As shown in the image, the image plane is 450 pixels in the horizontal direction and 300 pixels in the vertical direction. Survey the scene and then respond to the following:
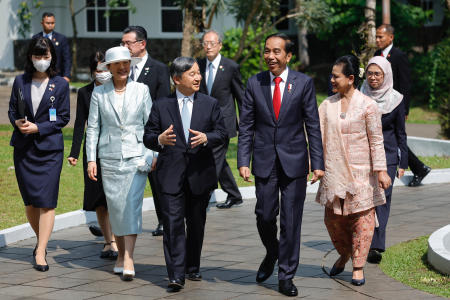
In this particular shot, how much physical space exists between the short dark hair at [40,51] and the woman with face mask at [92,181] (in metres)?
0.31

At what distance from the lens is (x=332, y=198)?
22.7 ft

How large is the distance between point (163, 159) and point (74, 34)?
2148cm

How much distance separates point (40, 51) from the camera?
7.69 meters

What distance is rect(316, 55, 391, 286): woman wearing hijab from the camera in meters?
6.90

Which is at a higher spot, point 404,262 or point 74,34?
point 74,34

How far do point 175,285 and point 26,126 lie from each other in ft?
6.66

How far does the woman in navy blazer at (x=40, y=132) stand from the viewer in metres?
7.66

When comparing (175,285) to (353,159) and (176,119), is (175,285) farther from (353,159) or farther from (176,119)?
(353,159)

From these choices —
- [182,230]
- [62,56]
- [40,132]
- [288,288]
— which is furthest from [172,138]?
[62,56]

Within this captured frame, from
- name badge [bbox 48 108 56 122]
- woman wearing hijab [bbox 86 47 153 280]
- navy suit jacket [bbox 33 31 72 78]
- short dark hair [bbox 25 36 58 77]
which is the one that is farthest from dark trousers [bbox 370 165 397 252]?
navy suit jacket [bbox 33 31 72 78]

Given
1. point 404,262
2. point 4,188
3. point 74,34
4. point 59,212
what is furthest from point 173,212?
point 74,34

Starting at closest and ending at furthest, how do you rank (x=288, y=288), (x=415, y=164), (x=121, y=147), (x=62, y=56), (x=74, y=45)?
1. (x=288, y=288)
2. (x=121, y=147)
3. (x=415, y=164)
4. (x=62, y=56)
5. (x=74, y=45)

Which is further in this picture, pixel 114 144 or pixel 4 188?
pixel 4 188

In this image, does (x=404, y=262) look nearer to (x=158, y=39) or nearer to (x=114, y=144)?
(x=114, y=144)
